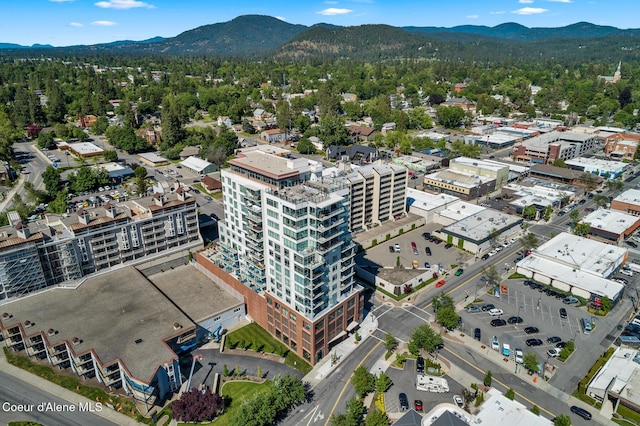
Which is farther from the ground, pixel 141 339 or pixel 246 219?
pixel 246 219

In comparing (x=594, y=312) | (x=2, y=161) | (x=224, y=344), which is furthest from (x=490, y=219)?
(x=2, y=161)

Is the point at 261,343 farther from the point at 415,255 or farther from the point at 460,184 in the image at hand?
the point at 460,184

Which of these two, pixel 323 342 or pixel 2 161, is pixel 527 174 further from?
pixel 2 161

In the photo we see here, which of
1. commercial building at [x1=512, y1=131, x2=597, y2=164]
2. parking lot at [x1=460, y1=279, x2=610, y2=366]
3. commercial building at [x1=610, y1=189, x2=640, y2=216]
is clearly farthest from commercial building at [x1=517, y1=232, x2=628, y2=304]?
commercial building at [x1=512, y1=131, x2=597, y2=164]

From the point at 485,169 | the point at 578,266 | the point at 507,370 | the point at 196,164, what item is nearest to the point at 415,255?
the point at 578,266

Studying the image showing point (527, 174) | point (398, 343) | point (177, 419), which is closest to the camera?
point (177, 419)

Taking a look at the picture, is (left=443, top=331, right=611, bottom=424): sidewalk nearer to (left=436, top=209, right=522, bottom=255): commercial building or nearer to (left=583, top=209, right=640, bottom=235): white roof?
(left=436, top=209, right=522, bottom=255): commercial building
